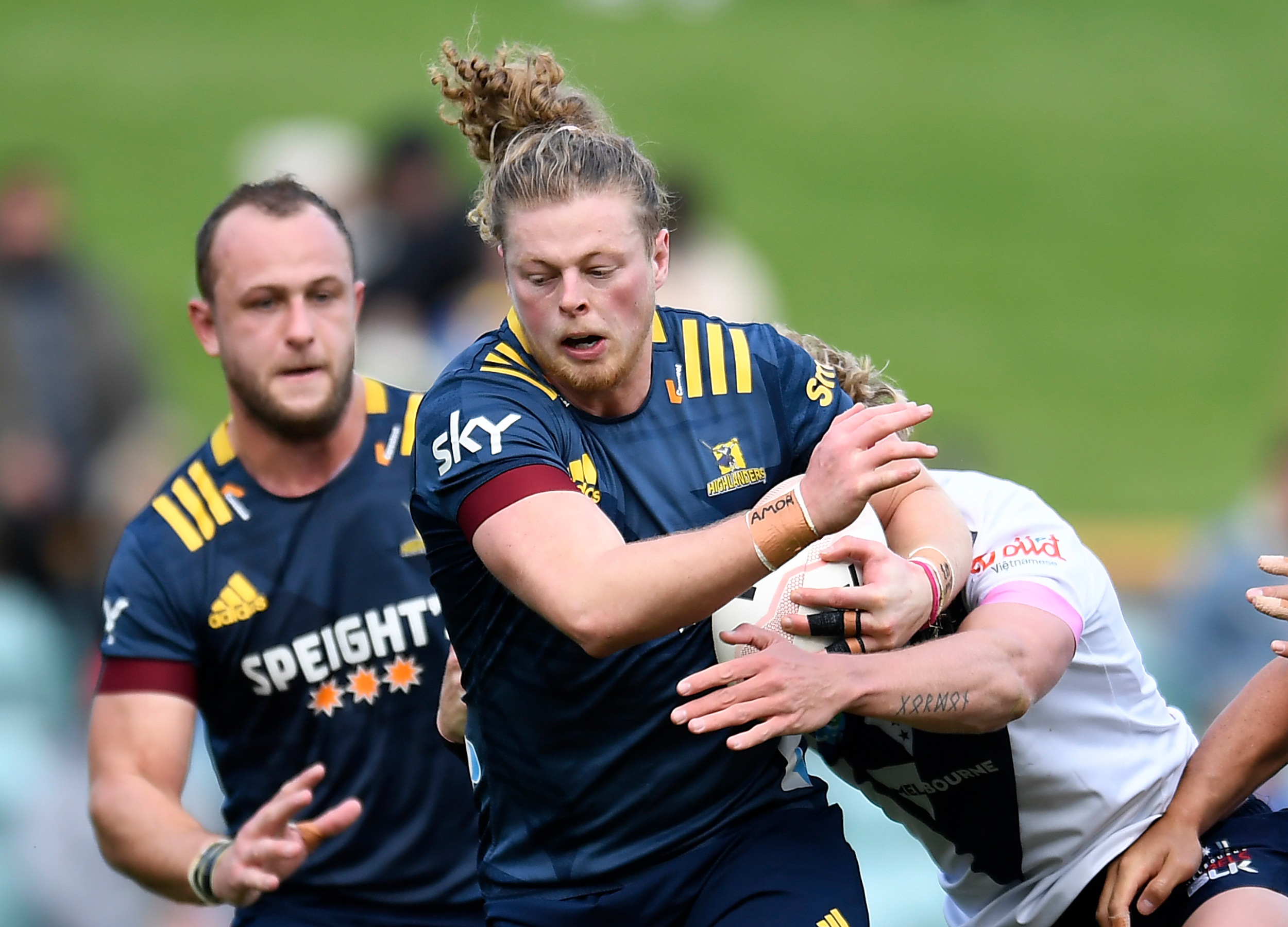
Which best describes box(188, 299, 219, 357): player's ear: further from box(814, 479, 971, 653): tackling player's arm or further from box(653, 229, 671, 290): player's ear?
box(814, 479, 971, 653): tackling player's arm

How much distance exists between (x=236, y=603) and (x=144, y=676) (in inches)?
12.2

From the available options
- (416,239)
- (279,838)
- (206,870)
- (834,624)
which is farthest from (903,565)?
(416,239)

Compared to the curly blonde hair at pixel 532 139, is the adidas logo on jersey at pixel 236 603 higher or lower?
lower

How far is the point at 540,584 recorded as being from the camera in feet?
11.3

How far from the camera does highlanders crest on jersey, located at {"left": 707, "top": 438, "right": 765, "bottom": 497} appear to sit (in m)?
3.94

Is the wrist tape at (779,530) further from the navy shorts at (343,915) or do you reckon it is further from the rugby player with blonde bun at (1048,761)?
the navy shorts at (343,915)

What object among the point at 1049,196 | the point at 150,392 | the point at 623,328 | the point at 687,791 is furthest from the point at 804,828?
the point at 1049,196

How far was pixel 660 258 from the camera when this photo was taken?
4.05 m

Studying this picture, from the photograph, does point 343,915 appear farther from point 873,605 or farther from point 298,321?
point 873,605

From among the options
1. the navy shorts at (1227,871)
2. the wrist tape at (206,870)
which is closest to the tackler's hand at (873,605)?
the navy shorts at (1227,871)

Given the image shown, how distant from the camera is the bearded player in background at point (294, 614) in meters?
4.79

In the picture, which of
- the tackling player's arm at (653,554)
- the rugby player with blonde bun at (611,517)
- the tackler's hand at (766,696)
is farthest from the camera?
the rugby player with blonde bun at (611,517)

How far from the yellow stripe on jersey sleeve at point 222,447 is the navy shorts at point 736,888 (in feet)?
5.57

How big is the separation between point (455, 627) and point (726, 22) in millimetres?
24236
